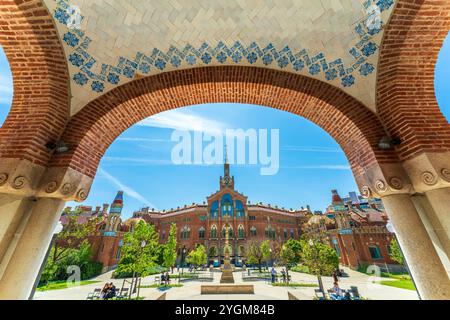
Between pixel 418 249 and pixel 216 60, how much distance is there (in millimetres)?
4507

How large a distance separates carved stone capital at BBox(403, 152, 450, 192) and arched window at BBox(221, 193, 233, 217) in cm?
4278

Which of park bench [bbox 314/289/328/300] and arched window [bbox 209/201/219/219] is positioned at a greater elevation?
arched window [bbox 209/201/219/219]

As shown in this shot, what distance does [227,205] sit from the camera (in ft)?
149

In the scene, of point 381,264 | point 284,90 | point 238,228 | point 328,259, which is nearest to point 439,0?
point 284,90

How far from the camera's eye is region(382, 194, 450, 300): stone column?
95.3 inches

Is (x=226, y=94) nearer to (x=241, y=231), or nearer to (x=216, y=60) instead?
(x=216, y=60)

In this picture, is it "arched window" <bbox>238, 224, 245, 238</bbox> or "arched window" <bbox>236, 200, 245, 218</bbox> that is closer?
"arched window" <bbox>238, 224, 245, 238</bbox>

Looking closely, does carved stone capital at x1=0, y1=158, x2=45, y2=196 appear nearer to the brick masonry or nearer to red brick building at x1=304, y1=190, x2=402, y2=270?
the brick masonry

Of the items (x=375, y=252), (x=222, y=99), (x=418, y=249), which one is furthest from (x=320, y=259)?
(x=222, y=99)

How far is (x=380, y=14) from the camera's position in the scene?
320cm

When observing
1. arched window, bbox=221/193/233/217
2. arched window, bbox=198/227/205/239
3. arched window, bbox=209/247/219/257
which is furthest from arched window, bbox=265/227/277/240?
arched window, bbox=198/227/205/239

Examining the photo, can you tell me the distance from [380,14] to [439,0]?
29.0 inches

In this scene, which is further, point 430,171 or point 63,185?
point 63,185

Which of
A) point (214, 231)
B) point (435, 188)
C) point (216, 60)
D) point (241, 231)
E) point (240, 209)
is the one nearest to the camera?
point (435, 188)
